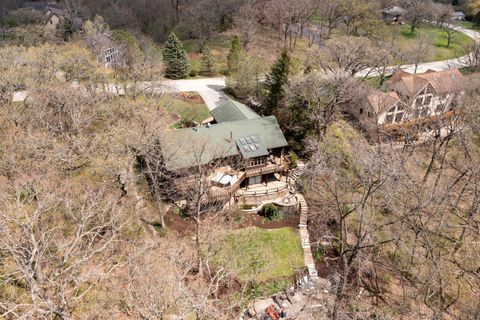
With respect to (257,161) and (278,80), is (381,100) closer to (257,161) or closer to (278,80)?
(278,80)

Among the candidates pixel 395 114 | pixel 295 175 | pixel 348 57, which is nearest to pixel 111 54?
pixel 348 57

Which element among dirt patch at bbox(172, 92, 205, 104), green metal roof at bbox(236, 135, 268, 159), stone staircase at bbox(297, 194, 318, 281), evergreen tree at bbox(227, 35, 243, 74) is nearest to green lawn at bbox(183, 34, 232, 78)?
evergreen tree at bbox(227, 35, 243, 74)

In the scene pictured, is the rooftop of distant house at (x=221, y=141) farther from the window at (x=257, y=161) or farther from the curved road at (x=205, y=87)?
the curved road at (x=205, y=87)

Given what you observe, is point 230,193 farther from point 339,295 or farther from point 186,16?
point 186,16

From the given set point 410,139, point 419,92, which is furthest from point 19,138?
point 419,92

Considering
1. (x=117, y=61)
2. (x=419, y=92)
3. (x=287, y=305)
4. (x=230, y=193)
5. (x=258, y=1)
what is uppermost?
(x=258, y=1)
